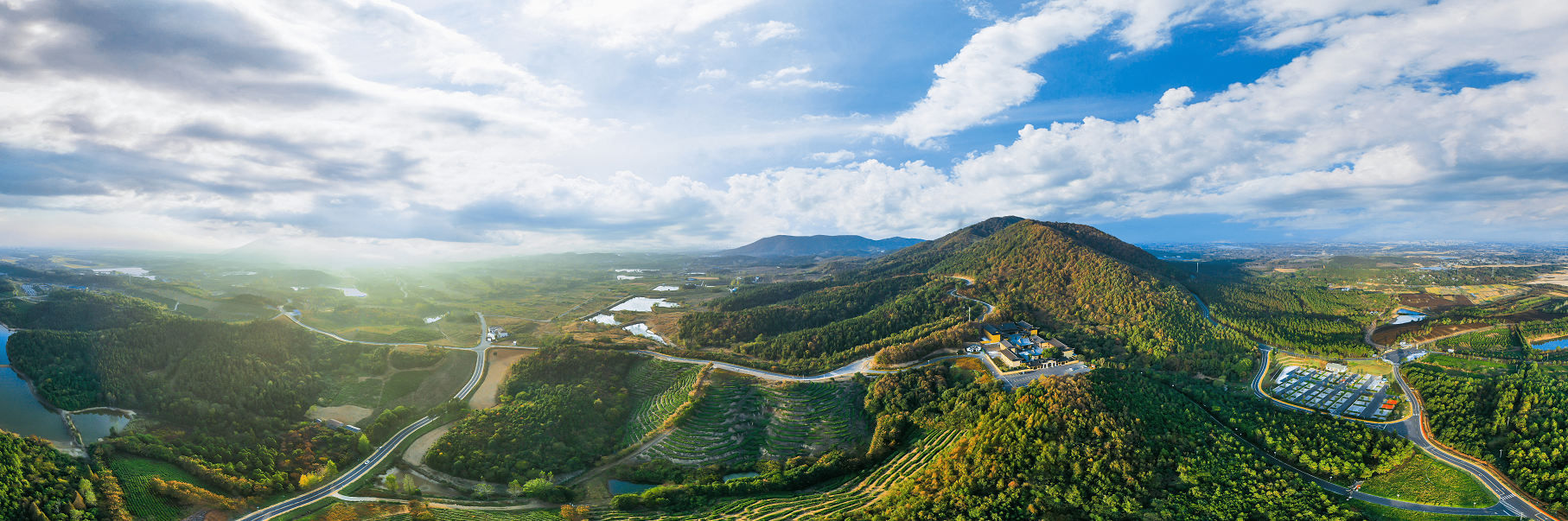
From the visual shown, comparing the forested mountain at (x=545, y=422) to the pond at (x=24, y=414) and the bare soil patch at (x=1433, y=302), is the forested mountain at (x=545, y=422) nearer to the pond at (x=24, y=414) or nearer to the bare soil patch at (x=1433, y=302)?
the pond at (x=24, y=414)

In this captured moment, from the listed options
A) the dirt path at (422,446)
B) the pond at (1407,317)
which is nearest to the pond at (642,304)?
the dirt path at (422,446)

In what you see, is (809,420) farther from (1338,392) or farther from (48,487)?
(1338,392)

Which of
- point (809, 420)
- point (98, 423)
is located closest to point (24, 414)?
point (98, 423)

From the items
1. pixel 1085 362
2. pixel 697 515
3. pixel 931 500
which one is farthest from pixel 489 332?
pixel 1085 362

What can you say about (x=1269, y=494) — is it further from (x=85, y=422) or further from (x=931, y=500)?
(x=85, y=422)

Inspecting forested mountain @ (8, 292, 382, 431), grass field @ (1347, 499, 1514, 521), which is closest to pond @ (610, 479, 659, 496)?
forested mountain @ (8, 292, 382, 431)

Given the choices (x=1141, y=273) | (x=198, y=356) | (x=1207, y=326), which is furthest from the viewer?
(x=1141, y=273)
